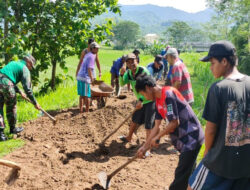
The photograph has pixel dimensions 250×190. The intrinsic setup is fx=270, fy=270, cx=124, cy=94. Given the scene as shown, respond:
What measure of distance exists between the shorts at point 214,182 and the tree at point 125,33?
96714 mm

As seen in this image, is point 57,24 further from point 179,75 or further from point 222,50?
point 222,50

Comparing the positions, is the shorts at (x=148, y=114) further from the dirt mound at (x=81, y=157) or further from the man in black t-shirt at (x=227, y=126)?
the man in black t-shirt at (x=227, y=126)

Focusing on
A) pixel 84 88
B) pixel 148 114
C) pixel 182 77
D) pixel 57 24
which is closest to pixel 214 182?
pixel 148 114

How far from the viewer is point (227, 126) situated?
2000 millimetres

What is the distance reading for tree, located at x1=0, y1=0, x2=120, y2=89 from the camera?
8172 mm

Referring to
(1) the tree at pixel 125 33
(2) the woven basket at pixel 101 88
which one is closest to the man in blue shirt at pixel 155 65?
(2) the woven basket at pixel 101 88

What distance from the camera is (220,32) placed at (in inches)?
1128

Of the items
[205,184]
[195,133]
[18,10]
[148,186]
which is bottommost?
[148,186]

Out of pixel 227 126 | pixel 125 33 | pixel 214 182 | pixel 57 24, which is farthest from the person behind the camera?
pixel 125 33

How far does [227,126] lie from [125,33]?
103099 millimetres

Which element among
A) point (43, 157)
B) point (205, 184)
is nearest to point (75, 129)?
point (43, 157)

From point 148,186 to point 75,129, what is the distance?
8.85 ft

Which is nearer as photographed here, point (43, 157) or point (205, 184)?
point (205, 184)

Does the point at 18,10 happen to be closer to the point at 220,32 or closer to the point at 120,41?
the point at 220,32
